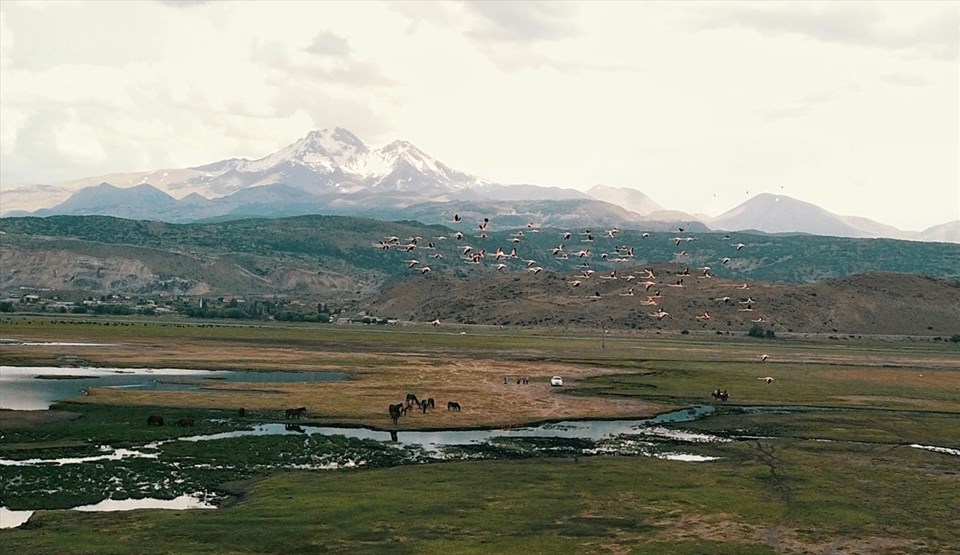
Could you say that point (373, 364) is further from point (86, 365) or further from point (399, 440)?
point (399, 440)

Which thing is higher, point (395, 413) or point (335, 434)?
point (395, 413)

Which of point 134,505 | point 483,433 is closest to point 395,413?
point 483,433

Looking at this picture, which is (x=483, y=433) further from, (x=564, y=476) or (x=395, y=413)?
(x=564, y=476)

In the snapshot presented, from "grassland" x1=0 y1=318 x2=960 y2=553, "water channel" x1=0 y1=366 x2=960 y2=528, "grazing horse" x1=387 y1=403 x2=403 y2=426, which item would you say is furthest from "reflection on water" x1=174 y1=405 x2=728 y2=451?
"grazing horse" x1=387 y1=403 x2=403 y2=426

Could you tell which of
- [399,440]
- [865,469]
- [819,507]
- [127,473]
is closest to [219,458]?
[127,473]

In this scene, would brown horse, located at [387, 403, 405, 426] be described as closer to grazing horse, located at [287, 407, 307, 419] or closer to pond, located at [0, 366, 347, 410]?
grazing horse, located at [287, 407, 307, 419]

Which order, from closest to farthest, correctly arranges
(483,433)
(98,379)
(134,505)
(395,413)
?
(134,505), (483,433), (395,413), (98,379)
